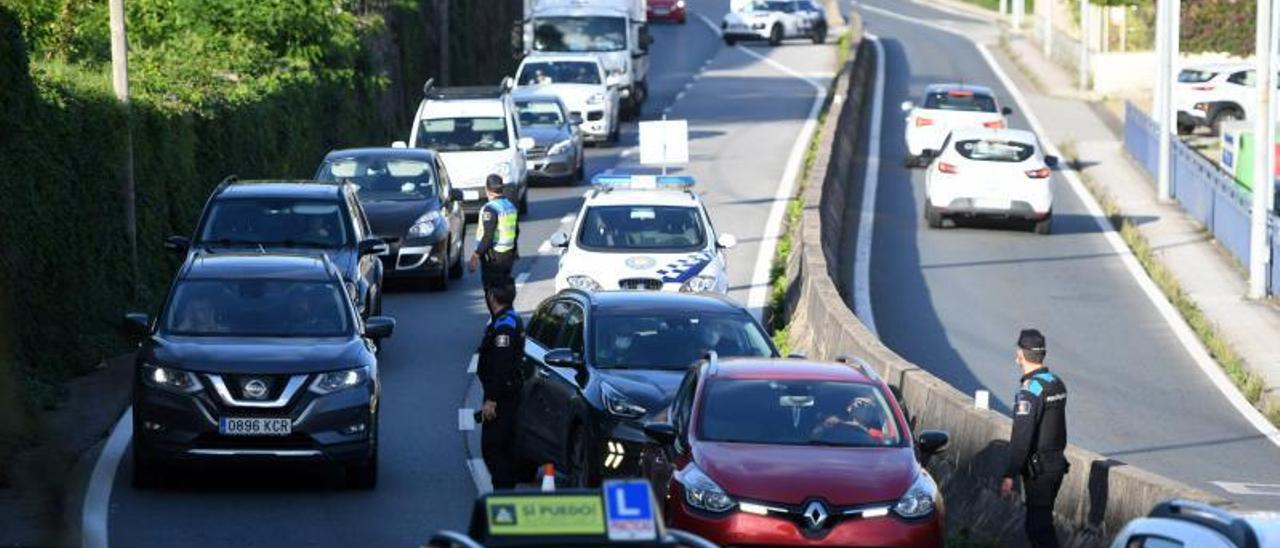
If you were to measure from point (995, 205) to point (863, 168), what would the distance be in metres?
9.74

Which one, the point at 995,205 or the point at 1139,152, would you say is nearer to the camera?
the point at 995,205

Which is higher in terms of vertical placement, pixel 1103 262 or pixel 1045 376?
pixel 1045 376

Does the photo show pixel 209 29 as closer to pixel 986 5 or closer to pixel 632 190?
pixel 632 190

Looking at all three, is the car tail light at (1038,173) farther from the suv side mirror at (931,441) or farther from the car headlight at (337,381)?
the suv side mirror at (931,441)

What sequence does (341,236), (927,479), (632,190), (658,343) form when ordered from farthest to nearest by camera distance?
1. (632,190)
2. (341,236)
3. (658,343)
4. (927,479)

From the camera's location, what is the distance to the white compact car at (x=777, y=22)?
262ft

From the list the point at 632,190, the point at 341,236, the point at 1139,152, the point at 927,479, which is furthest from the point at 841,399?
the point at 1139,152

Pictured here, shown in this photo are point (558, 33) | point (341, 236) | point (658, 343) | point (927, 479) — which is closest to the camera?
point (927, 479)

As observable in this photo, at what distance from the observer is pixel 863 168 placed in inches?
1957

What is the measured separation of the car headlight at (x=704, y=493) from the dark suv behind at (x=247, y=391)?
3.88 m

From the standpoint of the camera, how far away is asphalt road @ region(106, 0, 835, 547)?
51.6 feet

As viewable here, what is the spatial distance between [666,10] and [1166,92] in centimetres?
4267

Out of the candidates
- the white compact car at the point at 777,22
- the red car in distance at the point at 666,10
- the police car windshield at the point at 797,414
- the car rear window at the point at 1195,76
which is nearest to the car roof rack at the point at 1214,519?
the police car windshield at the point at 797,414

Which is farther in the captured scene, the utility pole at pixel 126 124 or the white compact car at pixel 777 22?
the white compact car at pixel 777 22
